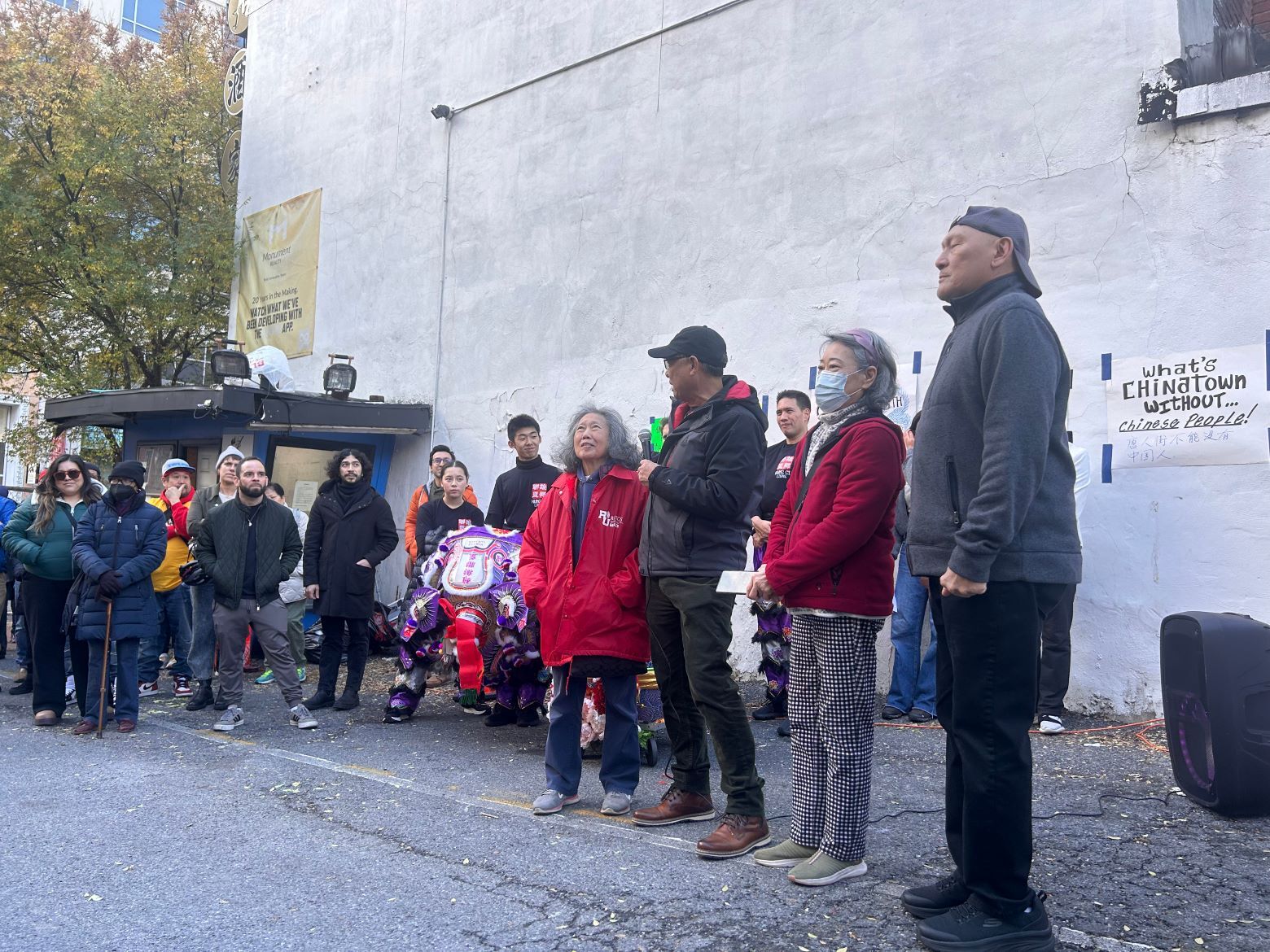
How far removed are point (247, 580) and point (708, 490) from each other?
4409 mm

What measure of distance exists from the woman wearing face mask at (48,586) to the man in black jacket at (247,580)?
90cm

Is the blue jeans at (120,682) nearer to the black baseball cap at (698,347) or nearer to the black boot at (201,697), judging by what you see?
the black boot at (201,697)

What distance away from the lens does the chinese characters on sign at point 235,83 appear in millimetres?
17891

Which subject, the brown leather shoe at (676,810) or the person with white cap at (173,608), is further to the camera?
the person with white cap at (173,608)

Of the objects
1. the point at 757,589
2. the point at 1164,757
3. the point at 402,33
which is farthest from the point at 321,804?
the point at 402,33

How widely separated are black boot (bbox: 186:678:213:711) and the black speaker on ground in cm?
668

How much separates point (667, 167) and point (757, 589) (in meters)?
7.50

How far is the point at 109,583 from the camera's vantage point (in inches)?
280

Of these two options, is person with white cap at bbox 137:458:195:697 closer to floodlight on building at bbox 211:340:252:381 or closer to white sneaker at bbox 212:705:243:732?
white sneaker at bbox 212:705:243:732

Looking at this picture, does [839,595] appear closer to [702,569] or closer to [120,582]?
[702,569]

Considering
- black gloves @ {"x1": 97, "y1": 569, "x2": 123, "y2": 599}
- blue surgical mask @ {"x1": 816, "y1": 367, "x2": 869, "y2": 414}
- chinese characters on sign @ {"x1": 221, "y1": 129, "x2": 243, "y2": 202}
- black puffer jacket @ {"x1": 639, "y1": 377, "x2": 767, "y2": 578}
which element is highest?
chinese characters on sign @ {"x1": 221, "y1": 129, "x2": 243, "y2": 202}

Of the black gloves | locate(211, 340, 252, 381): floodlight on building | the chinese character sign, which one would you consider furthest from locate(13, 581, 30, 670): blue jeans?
the chinese character sign

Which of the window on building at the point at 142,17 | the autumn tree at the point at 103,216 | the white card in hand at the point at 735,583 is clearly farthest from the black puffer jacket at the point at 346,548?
the window on building at the point at 142,17

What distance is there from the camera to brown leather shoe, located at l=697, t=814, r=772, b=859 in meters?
4.13
